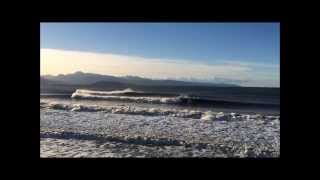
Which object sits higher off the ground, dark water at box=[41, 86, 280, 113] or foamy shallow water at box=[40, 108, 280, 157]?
dark water at box=[41, 86, 280, 113]

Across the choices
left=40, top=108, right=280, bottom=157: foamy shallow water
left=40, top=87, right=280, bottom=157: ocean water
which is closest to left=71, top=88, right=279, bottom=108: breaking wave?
left=40, top=87, right=280, bottom=157: ocean water

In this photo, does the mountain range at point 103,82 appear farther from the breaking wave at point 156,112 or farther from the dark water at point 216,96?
the breaking wave at point 156,112

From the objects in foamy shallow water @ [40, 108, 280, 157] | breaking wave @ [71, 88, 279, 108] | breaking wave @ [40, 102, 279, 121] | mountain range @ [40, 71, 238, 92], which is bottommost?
foamy shallow water @ [40, 108, 280, 157]

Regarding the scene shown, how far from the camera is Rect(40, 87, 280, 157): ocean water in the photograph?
3201 mm

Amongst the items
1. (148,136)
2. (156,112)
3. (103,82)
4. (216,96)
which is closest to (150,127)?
(148,136)

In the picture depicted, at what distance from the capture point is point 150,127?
3.55m

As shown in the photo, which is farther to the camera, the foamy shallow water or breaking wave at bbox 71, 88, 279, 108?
breaking wave at bbox 71, 88, 279, 108

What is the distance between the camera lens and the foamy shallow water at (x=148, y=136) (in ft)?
10.5

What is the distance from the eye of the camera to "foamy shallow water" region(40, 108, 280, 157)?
3.19m

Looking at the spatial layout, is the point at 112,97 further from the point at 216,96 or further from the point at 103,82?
the point at 216,96

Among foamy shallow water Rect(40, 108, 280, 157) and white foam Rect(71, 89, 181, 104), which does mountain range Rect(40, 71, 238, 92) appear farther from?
foamy shallow water Rect(40, 108, 280, 157)
